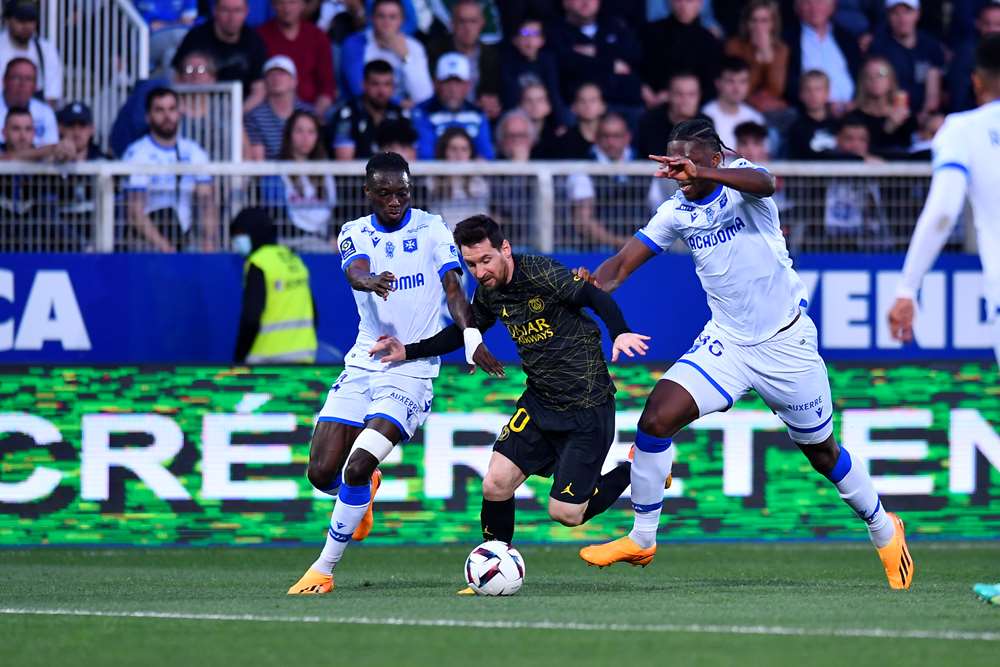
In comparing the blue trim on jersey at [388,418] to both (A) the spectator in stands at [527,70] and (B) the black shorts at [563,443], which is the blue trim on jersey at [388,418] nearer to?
(B) the black shorts at [563,443]

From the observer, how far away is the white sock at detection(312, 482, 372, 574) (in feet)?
31.5

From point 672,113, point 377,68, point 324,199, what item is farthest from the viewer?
point 672,113

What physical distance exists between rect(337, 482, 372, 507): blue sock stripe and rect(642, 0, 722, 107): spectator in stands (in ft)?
24.1

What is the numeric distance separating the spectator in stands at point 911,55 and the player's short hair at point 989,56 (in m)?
9.38

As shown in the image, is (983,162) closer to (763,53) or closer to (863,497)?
(863,497)

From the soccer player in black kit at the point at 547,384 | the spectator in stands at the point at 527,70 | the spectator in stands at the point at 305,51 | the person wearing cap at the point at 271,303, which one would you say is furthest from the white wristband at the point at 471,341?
the spectator in stands at the point at 527,70

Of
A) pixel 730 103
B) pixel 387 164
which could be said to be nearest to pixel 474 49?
pixel 730 103

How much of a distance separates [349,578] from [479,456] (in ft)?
8.71

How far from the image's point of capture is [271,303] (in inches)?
523

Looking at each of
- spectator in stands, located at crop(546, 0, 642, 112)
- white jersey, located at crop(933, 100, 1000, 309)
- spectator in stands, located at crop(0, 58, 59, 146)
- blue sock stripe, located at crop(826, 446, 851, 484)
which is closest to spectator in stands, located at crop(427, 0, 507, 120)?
spectator in stands, located at crop(546, 0, 642, 112)

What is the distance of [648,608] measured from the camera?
8.27 meters

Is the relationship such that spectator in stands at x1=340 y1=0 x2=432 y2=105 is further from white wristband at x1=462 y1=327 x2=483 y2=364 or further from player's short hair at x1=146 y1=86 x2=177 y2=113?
white wristband at x1=462 y1=327 x2=483 y2=364

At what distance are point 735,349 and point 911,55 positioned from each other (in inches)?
326

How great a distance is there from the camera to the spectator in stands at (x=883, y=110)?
15.9m
